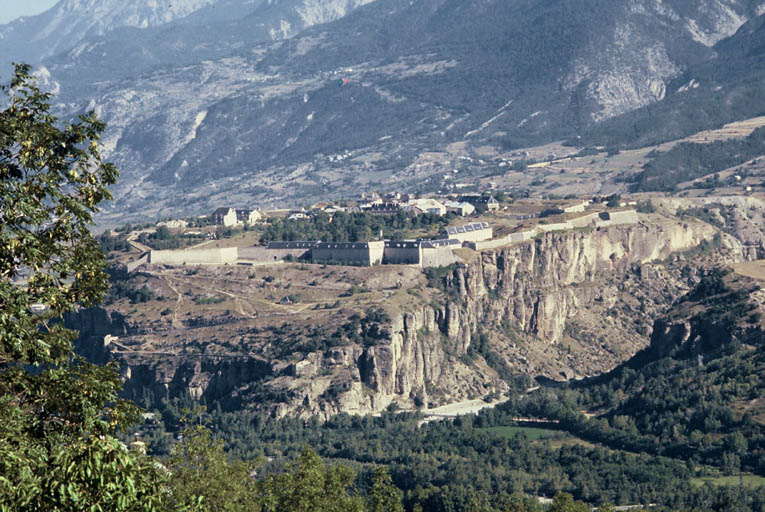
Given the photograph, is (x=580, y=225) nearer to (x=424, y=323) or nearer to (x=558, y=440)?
(x=424, y=323)

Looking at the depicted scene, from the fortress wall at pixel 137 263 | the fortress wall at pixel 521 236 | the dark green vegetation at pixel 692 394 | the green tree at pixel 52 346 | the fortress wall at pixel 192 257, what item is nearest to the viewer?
the green tree at pixel 52 346

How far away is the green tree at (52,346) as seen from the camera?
2520cm

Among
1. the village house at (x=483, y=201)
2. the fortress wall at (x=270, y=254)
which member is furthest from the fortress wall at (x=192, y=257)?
the village house at (x=483, y=201)

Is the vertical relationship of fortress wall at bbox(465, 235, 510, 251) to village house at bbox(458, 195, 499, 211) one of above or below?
below

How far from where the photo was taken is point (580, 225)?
16025 cm

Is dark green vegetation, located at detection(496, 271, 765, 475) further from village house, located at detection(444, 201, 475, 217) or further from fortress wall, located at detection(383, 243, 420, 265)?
village house, located at detection(444, 201, 475, 217)

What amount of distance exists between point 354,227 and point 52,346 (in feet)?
418

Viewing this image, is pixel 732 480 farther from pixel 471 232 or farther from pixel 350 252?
pixel 471 232

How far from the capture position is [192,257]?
469 feet

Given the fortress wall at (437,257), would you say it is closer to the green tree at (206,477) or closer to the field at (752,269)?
the field at (752,269)

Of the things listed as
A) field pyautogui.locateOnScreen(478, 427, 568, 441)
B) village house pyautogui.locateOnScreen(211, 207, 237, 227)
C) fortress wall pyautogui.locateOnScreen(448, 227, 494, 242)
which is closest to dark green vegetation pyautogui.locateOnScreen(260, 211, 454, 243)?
fortress wall pyautogui.locateOnScreen(448, 227, 494, 242)

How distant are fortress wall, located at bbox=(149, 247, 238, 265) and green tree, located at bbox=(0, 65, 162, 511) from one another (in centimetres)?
11190

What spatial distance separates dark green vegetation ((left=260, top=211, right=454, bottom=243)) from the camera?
152 m

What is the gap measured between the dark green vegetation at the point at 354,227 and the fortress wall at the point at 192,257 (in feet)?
28.7
